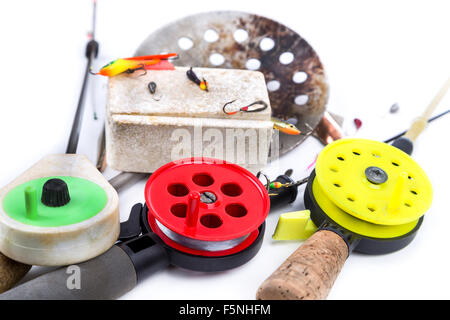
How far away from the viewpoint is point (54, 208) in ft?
2.91

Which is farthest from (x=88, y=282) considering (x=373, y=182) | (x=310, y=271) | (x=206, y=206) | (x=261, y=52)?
(x=261, y=52)

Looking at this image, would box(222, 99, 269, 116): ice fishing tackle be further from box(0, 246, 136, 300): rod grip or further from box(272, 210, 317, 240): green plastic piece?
box(0, 246, 136, 300): rod grip

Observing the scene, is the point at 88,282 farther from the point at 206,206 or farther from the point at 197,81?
the point at 197,81

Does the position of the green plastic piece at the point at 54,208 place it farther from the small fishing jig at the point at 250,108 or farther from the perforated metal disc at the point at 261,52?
the perforated metal disc at the point at 261,52

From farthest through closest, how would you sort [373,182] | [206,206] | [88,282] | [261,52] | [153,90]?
[261,52] < [153,90] < [373,182] < [206,206] < [88,282]

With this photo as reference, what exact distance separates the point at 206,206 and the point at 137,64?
1.49ft

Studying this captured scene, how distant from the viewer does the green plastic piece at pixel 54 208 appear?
85cm

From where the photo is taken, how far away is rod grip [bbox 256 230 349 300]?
2.74 ft

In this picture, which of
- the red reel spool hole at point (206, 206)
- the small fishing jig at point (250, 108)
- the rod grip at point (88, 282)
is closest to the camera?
the rod grip at point (88, 282)

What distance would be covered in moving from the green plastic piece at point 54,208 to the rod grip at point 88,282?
79 millimetres

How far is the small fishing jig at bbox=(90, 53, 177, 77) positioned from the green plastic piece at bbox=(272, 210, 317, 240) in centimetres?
49

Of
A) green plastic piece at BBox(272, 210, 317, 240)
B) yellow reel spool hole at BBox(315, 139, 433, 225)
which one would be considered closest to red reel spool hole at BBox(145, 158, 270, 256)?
green plastic piece at BBox(272, 210, 317, 240)

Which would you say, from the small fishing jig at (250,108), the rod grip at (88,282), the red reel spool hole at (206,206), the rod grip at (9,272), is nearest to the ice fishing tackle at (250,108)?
the small fishing jig at (250,108)

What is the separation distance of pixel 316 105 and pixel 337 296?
0.57 meters
